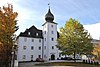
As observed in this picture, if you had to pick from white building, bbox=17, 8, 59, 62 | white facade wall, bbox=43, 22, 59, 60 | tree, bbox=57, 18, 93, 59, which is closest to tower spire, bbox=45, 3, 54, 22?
white building, bbox=17, 8, 59, 62

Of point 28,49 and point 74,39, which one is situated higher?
point 74,39

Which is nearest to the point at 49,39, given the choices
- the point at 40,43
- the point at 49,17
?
the point at 40,43

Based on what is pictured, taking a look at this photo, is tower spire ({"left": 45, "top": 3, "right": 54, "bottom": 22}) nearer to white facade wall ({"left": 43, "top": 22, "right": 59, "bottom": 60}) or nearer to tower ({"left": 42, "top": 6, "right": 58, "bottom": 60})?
tower ({"left": 42, "top": 6, "right": 58, "bottom": 60})

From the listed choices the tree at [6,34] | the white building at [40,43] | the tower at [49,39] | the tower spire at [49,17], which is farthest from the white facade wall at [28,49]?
the tree at [6,34]

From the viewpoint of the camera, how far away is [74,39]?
45844 mm

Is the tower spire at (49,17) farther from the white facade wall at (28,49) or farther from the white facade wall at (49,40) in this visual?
the white facade wall at (28,49)

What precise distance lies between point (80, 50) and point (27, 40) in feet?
86.4

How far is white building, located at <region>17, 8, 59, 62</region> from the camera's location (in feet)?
217

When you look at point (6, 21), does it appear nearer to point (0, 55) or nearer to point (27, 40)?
point (0, 55)

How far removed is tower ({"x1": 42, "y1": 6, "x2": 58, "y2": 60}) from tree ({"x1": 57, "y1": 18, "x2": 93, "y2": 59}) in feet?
64.4

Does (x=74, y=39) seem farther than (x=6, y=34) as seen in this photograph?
Yes

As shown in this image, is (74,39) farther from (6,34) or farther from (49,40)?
(6,34)

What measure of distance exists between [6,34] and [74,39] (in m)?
26.5

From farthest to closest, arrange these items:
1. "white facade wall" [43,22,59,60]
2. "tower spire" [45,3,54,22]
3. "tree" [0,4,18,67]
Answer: "tower spire" [45,3,54,22] → "white facade wall" [43,22,59,60] → "tree" [0,4,18,67]
